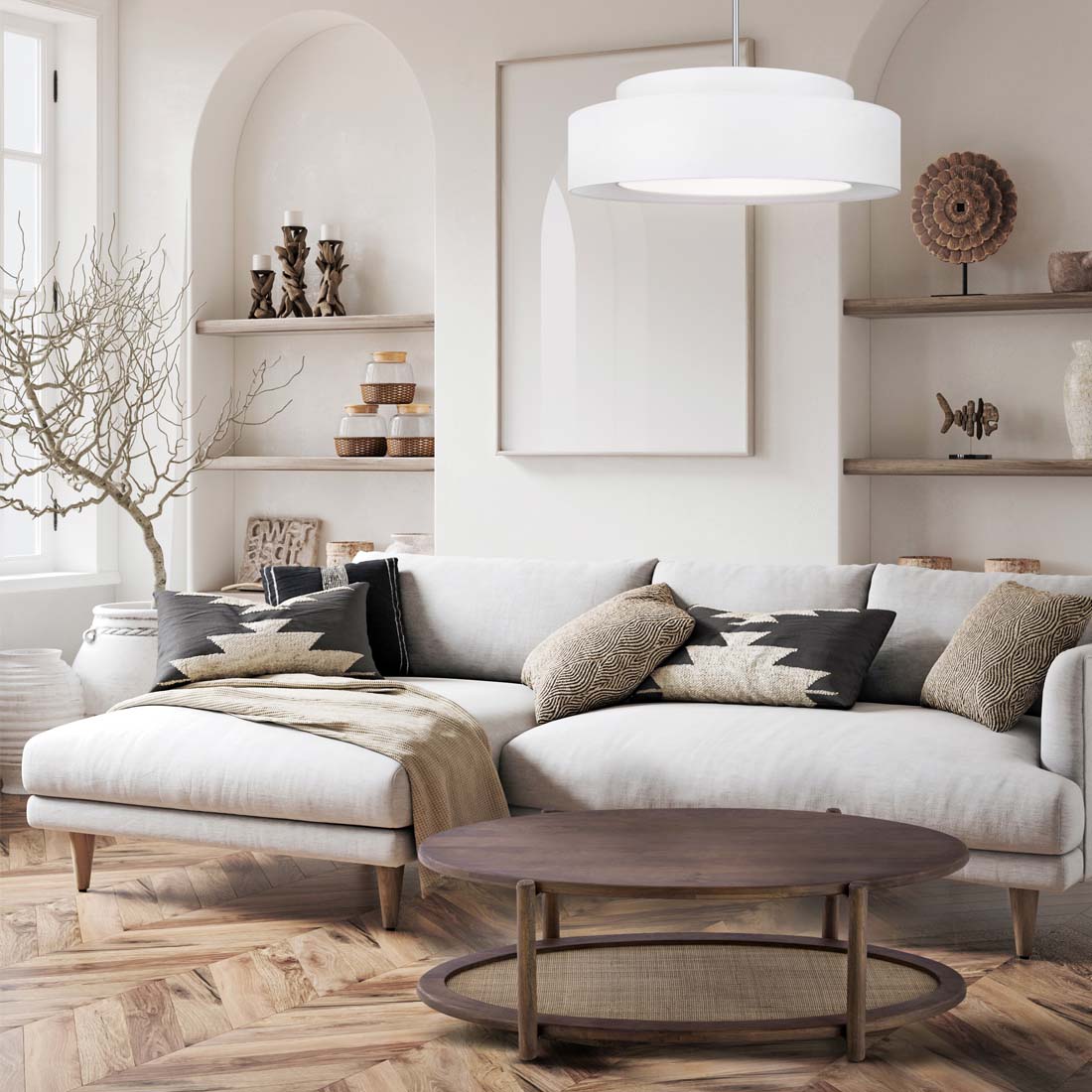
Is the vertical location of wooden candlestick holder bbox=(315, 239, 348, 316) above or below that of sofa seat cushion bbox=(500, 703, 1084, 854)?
above

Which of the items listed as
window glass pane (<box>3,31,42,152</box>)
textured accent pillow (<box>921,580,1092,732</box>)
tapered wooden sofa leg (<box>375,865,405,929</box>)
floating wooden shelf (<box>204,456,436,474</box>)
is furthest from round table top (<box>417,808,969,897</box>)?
window glass pane (<box>3,31,42,152</box>)

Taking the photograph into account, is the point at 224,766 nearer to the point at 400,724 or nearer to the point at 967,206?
the point at 400,724

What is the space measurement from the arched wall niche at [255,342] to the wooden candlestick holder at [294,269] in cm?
12

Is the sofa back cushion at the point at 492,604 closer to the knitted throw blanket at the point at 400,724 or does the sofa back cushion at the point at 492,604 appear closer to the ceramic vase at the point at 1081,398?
the knitted throw blanket at the point at 400,724

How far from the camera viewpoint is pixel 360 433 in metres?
5.73

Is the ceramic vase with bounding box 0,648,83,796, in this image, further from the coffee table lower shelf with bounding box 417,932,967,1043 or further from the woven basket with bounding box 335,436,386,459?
the coffee table lower shelf with bounding box 417,932,967,1043

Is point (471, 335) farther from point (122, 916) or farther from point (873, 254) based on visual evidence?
point (122, 916)

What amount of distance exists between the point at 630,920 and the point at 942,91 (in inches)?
114

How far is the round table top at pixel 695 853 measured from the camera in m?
2.65

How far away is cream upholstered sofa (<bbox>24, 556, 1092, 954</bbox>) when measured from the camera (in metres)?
3.33

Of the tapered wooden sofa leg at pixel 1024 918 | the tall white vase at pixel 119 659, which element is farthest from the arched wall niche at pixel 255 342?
the tapered wooden sofa leg at pixel 1024 918

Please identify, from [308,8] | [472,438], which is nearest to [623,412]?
[472,438]

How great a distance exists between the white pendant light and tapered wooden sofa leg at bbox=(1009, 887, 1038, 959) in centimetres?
150

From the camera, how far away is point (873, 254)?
5191mm
